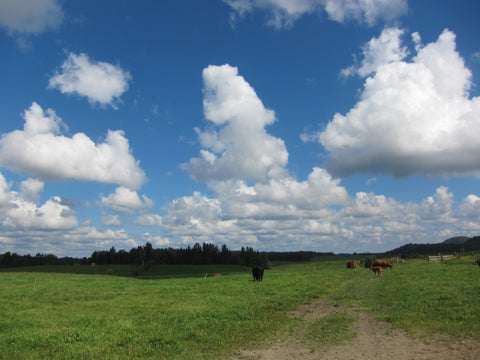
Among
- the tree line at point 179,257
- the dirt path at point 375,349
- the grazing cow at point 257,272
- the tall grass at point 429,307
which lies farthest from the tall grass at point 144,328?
the tree line at point 179,257

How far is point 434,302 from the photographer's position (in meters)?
15.8

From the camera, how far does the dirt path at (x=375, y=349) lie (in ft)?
30.2

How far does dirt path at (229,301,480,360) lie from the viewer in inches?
363

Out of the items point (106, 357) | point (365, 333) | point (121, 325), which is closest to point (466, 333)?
point (365, 333)

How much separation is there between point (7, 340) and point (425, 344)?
48.5 ft

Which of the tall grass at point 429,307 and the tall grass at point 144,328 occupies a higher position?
the tall grass at point 429,307

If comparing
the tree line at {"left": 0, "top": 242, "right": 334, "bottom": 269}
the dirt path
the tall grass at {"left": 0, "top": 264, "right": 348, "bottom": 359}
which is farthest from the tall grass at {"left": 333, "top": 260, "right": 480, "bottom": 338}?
the tree line at {"left": 0, "top": 242, "right": 334, "bottom": 269}

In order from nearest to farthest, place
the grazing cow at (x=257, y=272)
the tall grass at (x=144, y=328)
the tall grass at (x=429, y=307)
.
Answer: the tall grass at (x=144, y=328), the tall grass at (x=429, y=307), the grazing cow at (x=257, y=272)

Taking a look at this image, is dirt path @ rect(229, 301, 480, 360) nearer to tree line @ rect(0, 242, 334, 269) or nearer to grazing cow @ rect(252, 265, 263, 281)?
grazing cow @ rect(252, 265, 263, 281)

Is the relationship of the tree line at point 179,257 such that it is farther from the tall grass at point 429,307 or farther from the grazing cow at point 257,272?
the tall grass at point 429,307

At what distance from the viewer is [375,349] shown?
9.91 meters

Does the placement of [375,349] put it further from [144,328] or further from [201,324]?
[144,328]

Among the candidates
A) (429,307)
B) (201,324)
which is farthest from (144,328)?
(429,307)

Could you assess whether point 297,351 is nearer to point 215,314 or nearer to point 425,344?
point 425,344
